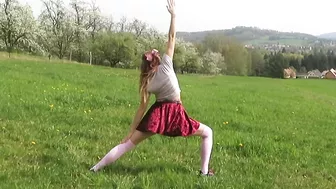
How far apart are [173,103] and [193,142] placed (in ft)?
8.00

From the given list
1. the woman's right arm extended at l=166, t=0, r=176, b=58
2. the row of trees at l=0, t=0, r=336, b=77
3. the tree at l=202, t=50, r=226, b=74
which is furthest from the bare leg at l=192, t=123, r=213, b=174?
the tree at l=202, t=50, r=226, b=74

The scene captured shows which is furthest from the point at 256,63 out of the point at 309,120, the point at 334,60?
the point at 309,120

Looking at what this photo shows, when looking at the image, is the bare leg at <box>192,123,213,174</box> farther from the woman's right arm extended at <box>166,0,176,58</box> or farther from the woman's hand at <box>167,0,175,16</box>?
the woman's hand at <box>167,0,175,16</box>

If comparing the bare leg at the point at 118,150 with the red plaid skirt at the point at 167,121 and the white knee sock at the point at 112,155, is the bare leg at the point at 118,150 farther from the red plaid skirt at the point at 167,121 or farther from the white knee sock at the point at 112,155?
the red plaid skirt at the point at 167,121

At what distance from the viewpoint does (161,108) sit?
604cm

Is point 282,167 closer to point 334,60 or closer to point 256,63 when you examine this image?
point 256,63

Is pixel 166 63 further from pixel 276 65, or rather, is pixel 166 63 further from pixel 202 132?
pixel 276 65

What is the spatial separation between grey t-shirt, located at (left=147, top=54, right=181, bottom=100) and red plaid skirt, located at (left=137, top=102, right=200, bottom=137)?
128 millimetres

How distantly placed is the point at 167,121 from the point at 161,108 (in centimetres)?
20

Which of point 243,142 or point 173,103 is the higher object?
point 173,103

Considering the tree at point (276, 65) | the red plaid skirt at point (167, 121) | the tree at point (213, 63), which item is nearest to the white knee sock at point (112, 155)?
the red plaid skirt at point (167, 121)

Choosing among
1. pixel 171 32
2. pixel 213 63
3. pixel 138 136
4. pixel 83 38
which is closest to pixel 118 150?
pixel 138 136

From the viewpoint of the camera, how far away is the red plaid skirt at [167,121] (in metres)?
5.98

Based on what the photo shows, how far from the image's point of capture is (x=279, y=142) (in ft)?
29.7
